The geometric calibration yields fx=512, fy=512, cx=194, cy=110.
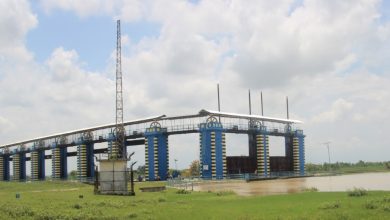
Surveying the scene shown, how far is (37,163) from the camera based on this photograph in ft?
405

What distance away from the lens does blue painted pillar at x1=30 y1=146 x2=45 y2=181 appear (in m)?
122

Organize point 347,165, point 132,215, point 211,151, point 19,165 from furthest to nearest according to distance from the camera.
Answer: point 347,165 < point 19,165 < point 211,151 < point 132,215

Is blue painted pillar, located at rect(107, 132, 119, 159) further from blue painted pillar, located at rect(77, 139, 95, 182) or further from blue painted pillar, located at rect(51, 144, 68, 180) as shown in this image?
blue painted pillar, located at rect(51, 144, 68, 180)

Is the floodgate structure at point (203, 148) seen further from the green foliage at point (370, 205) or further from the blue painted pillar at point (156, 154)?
the green foliage at point (370, 205)

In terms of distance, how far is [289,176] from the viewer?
318 feet

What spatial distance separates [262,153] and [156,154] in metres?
19.6

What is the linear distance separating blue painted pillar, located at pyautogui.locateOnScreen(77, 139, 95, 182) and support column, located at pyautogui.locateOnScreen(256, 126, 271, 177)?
116ft

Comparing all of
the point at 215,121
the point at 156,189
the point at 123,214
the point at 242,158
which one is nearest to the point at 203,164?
the point at 215,121

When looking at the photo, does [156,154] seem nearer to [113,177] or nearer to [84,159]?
[84,159]

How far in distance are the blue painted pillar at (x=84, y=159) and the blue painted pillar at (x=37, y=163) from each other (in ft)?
66.5

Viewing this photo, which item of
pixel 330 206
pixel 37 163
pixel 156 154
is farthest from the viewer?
pixel 37 163

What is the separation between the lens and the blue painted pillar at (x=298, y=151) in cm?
10562

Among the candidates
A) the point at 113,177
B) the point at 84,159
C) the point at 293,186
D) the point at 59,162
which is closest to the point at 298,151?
the point at 84,159

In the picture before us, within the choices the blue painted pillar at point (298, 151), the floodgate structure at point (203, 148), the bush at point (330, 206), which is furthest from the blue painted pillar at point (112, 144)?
the bush at point (330, 206)
